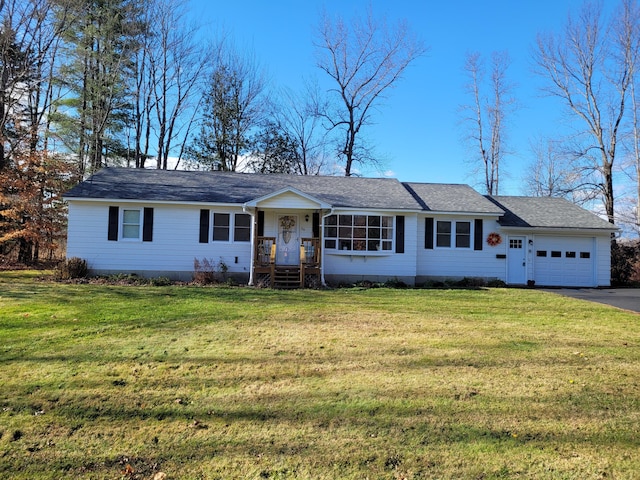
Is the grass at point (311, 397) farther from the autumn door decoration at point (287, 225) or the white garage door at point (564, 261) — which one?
the white garage door at point (564, 261)

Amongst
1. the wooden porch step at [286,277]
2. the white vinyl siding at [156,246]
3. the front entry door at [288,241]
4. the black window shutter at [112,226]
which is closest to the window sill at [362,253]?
the front entry door at [288,241]

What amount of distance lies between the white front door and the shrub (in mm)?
15760

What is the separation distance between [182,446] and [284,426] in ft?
2.62

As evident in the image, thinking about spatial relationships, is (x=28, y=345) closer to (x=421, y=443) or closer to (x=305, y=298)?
(x=421, y=443)

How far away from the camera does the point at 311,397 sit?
3814 millimetres

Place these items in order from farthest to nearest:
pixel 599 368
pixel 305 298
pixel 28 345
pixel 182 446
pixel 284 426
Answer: pixel 305 298 < pixel 28 345 < pixel 599 368 < pixel 284 426 < pixel 182 446

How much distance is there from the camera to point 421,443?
3004mm

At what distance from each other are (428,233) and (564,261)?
6.01m

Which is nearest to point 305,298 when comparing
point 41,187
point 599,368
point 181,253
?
point 181,253

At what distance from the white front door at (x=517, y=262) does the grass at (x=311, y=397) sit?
838 cm

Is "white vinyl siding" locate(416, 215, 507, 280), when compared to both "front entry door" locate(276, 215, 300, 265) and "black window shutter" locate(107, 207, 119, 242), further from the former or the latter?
"black window shutter" locate(107, 207, 119, 242)

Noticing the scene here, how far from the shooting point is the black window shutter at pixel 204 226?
14.1 m

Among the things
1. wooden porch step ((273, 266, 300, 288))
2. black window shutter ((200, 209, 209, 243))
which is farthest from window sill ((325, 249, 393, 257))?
black window shutter ((200, 209, 209, 243))

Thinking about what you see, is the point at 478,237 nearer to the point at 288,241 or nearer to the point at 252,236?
the point at 288,241
